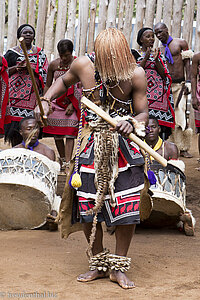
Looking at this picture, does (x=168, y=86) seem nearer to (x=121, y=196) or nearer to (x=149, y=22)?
(x=149, y=22)

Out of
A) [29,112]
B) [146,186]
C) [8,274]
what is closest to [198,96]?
[29,112]

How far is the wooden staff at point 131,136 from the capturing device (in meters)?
3.62

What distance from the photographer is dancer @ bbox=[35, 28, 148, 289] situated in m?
3.78

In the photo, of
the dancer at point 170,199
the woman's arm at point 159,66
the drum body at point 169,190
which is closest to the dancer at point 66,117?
the woman's arm at point 159,66

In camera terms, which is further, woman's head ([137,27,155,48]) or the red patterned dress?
the red patterned dress

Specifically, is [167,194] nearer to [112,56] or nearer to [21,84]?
[112,56]

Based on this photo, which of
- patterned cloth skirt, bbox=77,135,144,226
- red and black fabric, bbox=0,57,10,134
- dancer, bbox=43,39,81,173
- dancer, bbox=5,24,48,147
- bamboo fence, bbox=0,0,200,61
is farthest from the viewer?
bamboo fence, bbox=0,0,200,61

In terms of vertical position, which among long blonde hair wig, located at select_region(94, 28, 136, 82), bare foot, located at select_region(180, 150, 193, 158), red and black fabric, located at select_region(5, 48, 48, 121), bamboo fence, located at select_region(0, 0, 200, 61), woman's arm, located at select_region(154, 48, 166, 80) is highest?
bamboo fence, located at select_region(0, 0, 200, 61)

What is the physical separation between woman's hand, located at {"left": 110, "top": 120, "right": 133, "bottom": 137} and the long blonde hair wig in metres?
0.37

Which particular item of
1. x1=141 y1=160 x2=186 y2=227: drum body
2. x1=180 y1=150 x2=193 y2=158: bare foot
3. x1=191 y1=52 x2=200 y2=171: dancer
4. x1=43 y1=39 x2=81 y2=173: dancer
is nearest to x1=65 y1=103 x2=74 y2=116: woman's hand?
x1=43 y1=39 x2=81 y2=173: dancer

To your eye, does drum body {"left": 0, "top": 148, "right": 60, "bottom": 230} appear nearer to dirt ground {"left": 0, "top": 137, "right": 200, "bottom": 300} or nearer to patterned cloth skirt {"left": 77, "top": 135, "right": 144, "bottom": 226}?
dirt ground {"left": 0, "top": 137, "right": 200, "bottom": 300}

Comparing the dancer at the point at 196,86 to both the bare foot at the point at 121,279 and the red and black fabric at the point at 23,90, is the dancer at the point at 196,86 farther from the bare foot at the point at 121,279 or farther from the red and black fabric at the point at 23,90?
the bare foot at the point at 121,279

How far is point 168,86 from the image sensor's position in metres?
7.48

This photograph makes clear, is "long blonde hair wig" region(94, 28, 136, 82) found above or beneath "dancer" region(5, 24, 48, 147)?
above
